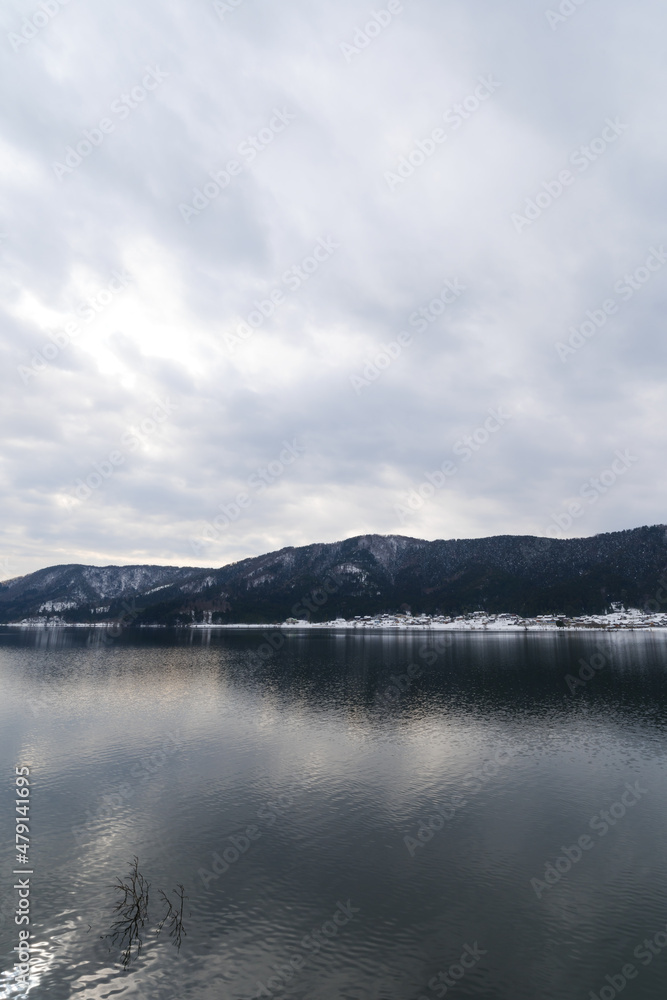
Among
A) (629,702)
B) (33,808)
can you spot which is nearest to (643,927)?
(33,808)

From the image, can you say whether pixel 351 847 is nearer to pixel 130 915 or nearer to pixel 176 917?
pixel 176 917

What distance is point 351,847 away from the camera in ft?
115

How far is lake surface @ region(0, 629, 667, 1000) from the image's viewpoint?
23.0 metres

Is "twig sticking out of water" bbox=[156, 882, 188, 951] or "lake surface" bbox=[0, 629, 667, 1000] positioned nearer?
"lake surface" bbox=[0, 629, 667, 1000]

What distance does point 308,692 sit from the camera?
99.8 m

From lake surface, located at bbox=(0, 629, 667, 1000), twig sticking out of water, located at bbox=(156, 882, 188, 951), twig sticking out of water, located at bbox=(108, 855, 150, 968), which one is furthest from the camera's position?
twig sticking out of water, located at bbox=(156, 882, 188, 951)

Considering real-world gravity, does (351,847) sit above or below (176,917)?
below

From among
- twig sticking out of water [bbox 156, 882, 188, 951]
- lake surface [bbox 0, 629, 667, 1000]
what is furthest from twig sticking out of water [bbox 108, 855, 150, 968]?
twig sticking out of water [bbox 156, 882, 188, 951]

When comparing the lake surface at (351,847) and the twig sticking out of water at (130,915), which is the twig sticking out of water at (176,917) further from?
the twig sticking out of water at (130,915)

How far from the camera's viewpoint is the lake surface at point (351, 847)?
906 inches

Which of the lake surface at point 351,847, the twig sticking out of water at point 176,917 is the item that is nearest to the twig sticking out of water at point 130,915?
the lake surface at point 351,847

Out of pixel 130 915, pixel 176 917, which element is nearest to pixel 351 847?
pixel 176 917

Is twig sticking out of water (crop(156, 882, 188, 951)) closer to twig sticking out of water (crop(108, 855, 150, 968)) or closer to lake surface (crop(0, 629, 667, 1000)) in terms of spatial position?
lake surface (crop(0, 629, 667, 1000))

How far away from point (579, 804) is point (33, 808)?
1858 inches
